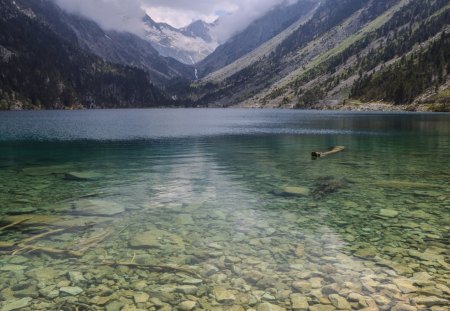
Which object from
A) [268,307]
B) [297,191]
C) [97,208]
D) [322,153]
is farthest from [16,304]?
[322,153]

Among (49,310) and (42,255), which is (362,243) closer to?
(49,310)

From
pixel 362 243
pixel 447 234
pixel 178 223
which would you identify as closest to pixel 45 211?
pixel 178 223

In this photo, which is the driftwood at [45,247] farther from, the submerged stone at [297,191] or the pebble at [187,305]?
the submerged stone at [297,191]

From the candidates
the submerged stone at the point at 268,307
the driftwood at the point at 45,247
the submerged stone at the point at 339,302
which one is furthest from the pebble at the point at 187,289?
the driftwood at the point at 45,247

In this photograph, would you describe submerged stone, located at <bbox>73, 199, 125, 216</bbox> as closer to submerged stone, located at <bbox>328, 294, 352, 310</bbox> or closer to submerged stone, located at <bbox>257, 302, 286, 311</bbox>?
submerged stone, located at <bbox>257, 302, 286, 311</bbox>

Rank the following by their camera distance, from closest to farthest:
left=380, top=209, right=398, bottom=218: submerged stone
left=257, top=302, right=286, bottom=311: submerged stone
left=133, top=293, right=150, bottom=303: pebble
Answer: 1. left=257, top=302, right=286, bottom=311: submerged stone
2. left=133, top=293, right=150, bottom=303: pebble
3. left=380, top=209, right=398, bottom=218: submerged stone

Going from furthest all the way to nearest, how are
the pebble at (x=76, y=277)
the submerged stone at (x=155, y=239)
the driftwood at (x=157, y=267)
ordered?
the submerged stone at (x=155, y=239) < the driftwood at (x=157, y=267) < the pebble at (x=76, y=277)

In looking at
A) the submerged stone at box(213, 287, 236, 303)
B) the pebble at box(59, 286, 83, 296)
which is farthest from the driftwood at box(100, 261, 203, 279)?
the pebble at box(59, 286, 83, 296)

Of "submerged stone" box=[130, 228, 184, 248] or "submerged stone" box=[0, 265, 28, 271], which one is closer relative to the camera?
"submerged stone" box=[0, 265, 28, 271]

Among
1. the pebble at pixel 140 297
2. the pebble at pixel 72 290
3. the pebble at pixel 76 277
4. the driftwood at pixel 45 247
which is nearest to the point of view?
the pebble at pixel 140 297

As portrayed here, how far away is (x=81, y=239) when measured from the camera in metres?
17.8

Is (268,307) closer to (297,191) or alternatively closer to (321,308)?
(321,308)

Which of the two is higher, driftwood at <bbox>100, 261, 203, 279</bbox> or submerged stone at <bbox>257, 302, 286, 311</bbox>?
driftwood at <bbox>100, 261, 203, 279</bbox>

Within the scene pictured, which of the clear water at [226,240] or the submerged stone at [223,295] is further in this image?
the clear water at [226,240]
